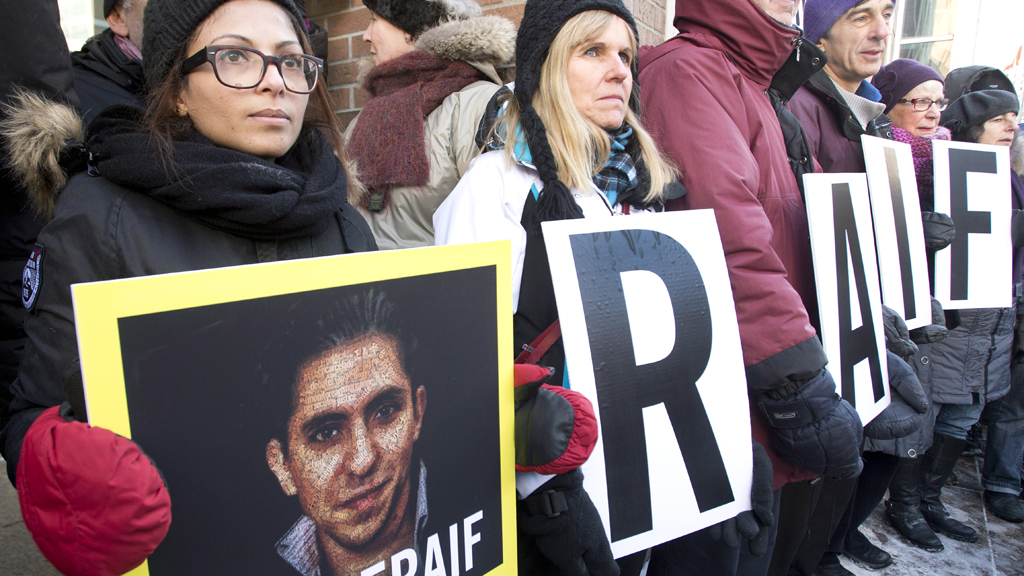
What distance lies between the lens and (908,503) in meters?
3.40

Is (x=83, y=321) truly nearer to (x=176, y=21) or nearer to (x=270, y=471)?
(x=270, y=471)

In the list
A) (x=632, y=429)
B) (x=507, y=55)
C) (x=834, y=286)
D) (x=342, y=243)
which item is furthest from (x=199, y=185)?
(x=834, y=286)

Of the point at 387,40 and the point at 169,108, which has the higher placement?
the point at 387,40

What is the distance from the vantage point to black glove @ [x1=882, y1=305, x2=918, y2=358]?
2164mm

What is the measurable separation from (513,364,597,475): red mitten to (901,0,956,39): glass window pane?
1004 centimetres

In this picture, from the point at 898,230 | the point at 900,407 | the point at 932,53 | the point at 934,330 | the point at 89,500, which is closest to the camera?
the point at 89,500

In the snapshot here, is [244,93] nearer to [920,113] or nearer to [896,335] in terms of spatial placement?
[896,335]

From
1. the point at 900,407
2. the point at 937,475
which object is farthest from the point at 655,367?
the point at 937,475

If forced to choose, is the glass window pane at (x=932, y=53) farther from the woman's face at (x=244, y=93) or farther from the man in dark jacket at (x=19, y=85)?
the man in dark jacket at (x=19, y=85)

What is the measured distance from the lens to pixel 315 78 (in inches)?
49.7

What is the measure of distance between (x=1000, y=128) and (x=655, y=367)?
419 centimetres

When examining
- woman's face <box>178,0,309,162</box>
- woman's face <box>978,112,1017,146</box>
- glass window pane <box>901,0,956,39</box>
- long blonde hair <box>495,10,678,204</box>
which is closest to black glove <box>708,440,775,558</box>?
long blonde hair <box>495,10,678,204</box>

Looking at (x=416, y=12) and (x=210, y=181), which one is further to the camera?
(x=416, y=12)

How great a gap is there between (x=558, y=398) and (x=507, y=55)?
63.2 inches
